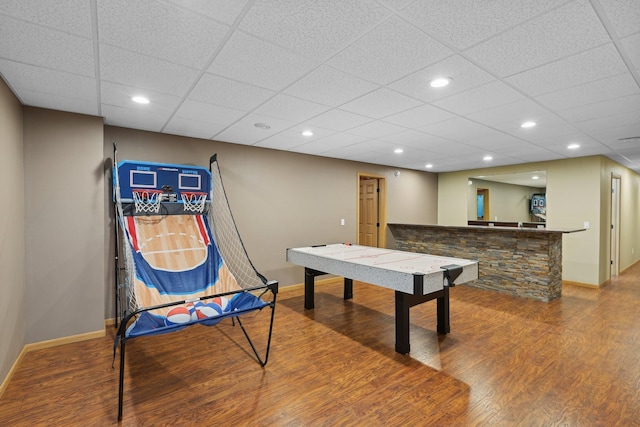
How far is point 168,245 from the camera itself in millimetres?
3578

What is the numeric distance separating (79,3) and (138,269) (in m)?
2.31

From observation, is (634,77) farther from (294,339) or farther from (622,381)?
(294,339)

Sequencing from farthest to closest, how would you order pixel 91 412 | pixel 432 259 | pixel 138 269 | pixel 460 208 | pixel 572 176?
1. pixel 460 208
2. pixel 572 176
3. pixel 432 259
4. pixel 138 269
5. pixel 91 412

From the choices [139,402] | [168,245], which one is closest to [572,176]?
[168,245]

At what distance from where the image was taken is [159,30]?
178cm

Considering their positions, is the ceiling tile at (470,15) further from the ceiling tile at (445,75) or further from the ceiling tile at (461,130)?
the ceiling tile at (461,130)

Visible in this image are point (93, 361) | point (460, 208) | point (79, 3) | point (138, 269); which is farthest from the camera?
point (460, 208)

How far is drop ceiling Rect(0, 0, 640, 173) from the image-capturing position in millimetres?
1626

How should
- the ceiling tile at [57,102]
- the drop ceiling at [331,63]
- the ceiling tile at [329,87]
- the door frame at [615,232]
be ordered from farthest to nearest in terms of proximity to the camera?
the door frame at [615,232], the ceiling tile at [57,102], the ceiling tile at [329,87], the drop ceiling at [331,63]

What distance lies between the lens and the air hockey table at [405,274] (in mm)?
2750

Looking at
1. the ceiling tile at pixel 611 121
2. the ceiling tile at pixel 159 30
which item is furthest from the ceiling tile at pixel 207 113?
the ceiling tile at pixel 611 121

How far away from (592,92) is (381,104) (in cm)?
173

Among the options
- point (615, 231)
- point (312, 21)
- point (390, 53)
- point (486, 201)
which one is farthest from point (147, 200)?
point (486, 201)

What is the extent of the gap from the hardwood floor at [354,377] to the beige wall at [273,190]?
1386mm
